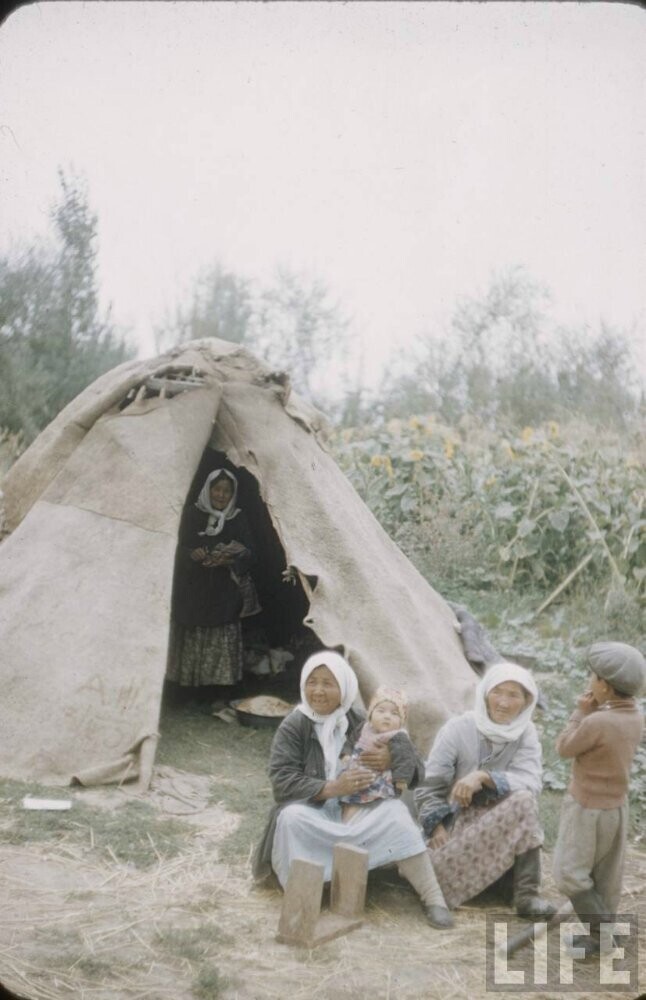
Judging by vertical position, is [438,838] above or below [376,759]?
below

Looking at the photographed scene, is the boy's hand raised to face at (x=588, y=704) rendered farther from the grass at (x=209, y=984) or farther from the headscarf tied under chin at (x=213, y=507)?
the headscarf tied under chin at (x=213, y=507)

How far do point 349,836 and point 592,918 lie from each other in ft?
2.91

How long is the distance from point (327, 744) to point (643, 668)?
122 cm

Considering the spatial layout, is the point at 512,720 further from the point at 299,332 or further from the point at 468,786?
the point at 299,332

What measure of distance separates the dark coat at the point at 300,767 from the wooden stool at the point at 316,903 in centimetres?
27

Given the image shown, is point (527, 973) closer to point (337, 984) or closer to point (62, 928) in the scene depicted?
point (337, 984)

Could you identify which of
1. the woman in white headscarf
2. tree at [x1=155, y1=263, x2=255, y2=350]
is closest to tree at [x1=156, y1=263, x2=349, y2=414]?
tree at [x1=155, y1=263, x2=255, y2=350]

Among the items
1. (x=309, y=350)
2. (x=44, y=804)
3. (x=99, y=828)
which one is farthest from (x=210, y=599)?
(x=309, y=350)

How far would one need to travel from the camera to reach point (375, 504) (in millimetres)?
9562

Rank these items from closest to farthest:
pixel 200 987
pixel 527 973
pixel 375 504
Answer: pixel 200 987 < pixel 527 973 < pixel 375 504

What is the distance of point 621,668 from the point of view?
317 cm

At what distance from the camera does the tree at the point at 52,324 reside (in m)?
11.1

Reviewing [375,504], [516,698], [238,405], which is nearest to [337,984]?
[516,698]

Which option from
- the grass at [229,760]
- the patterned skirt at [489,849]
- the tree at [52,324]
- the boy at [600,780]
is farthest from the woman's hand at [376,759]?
the tree at [52,324]
